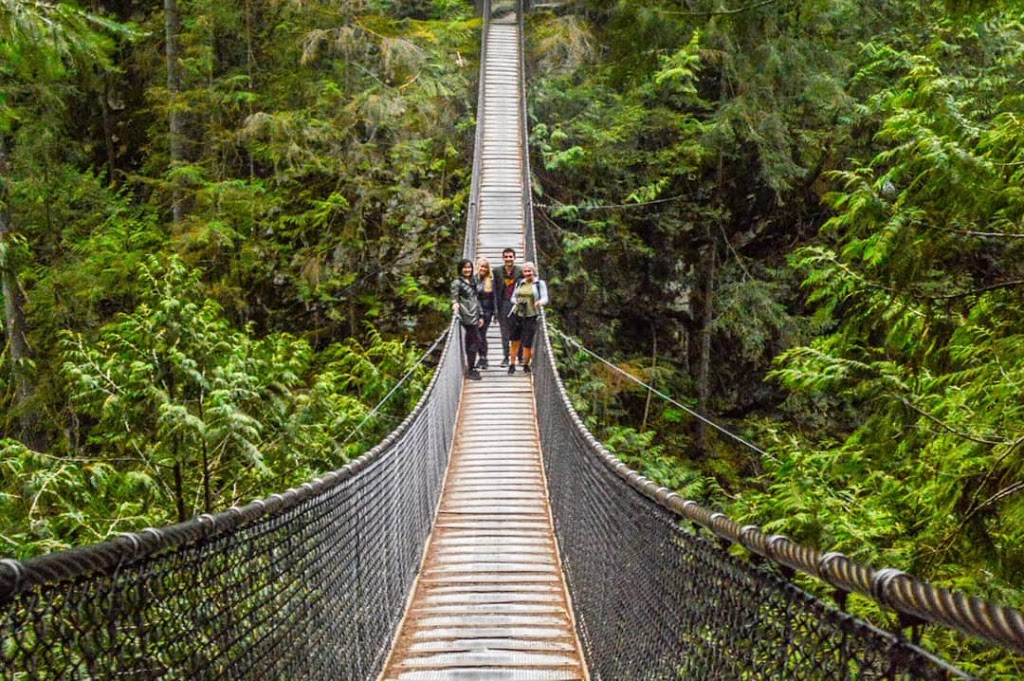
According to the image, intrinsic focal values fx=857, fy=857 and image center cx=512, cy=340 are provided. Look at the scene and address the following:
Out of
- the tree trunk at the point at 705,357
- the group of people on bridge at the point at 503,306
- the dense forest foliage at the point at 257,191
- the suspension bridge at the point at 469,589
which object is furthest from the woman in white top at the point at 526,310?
the tree trunk at the point at 705,357

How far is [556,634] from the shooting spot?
398 cm

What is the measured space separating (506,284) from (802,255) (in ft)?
10.3

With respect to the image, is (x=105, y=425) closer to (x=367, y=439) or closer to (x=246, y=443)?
(x=246, y=443)

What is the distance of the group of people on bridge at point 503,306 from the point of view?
25.1 ft

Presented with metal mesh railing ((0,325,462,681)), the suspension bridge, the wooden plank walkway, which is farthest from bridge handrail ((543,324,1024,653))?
the wooden plank walkway

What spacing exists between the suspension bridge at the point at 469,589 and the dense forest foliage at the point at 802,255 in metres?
1.30

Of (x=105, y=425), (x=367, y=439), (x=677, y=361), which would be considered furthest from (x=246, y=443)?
(x=677, y=361)

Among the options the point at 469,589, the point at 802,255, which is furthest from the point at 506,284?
the point at 469,589

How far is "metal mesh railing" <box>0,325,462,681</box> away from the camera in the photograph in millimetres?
1419

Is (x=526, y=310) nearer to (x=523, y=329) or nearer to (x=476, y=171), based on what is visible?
(x=523, y=329)

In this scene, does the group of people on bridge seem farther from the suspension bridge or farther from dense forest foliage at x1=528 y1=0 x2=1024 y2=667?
dense forest foliage at x1=528 y1=0 x2=1024 y2=667

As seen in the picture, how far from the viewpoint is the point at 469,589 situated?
14.8ft

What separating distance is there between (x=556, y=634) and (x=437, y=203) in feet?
29.2

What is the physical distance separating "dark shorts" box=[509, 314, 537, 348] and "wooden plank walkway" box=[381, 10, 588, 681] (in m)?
0.37
